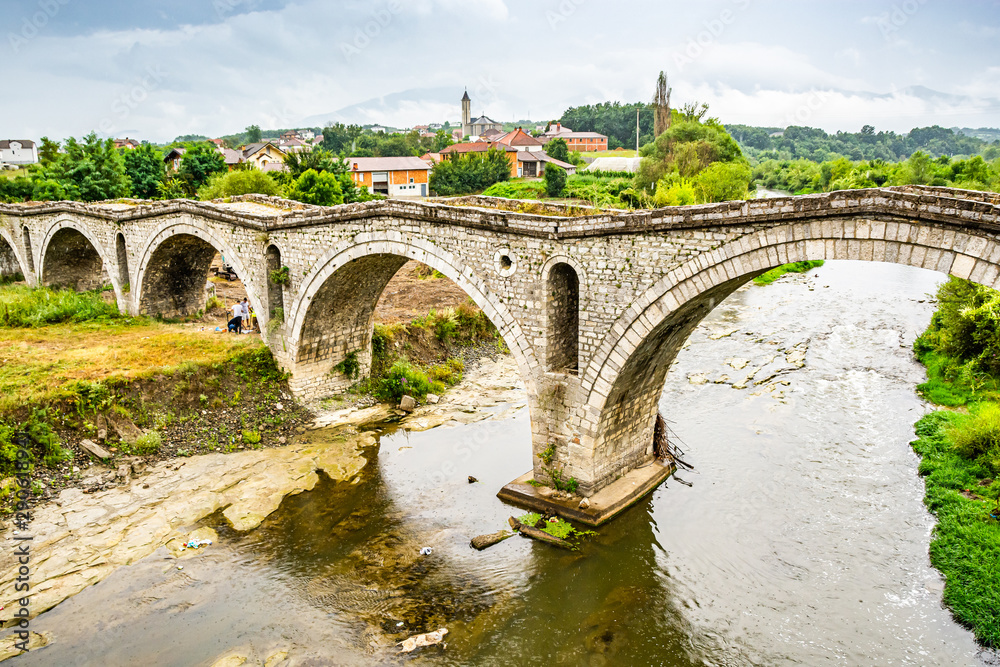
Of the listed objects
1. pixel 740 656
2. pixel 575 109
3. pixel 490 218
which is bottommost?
pixel 740 656

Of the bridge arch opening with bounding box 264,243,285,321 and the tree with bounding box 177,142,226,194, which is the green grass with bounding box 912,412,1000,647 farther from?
the tree with bounding box 177,142,226,194

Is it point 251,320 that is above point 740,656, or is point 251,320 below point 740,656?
above

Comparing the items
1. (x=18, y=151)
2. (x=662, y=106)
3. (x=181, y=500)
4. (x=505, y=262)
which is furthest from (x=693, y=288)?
(x=18, y=151)

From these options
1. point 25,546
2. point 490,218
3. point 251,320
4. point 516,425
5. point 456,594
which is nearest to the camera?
point 456,594

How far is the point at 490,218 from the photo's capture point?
12.0 m

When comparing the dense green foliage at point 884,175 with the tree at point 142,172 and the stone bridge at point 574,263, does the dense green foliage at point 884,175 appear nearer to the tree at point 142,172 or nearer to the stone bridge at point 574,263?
the stone bridge at point 574,263

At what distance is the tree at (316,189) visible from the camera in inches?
1265

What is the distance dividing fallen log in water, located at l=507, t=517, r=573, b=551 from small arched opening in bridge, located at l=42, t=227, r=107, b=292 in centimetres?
2030

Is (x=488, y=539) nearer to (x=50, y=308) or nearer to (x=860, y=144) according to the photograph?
(x=50, y=308)

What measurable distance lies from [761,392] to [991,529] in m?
6.73

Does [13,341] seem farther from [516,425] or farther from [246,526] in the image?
[516,425]

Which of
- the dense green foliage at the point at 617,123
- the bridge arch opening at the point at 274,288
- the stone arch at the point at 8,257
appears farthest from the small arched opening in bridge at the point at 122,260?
the dense green foliage at the point at 617,123

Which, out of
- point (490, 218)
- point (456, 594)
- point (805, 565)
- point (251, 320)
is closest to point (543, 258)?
point (490, 218)

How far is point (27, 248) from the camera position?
25.9m
